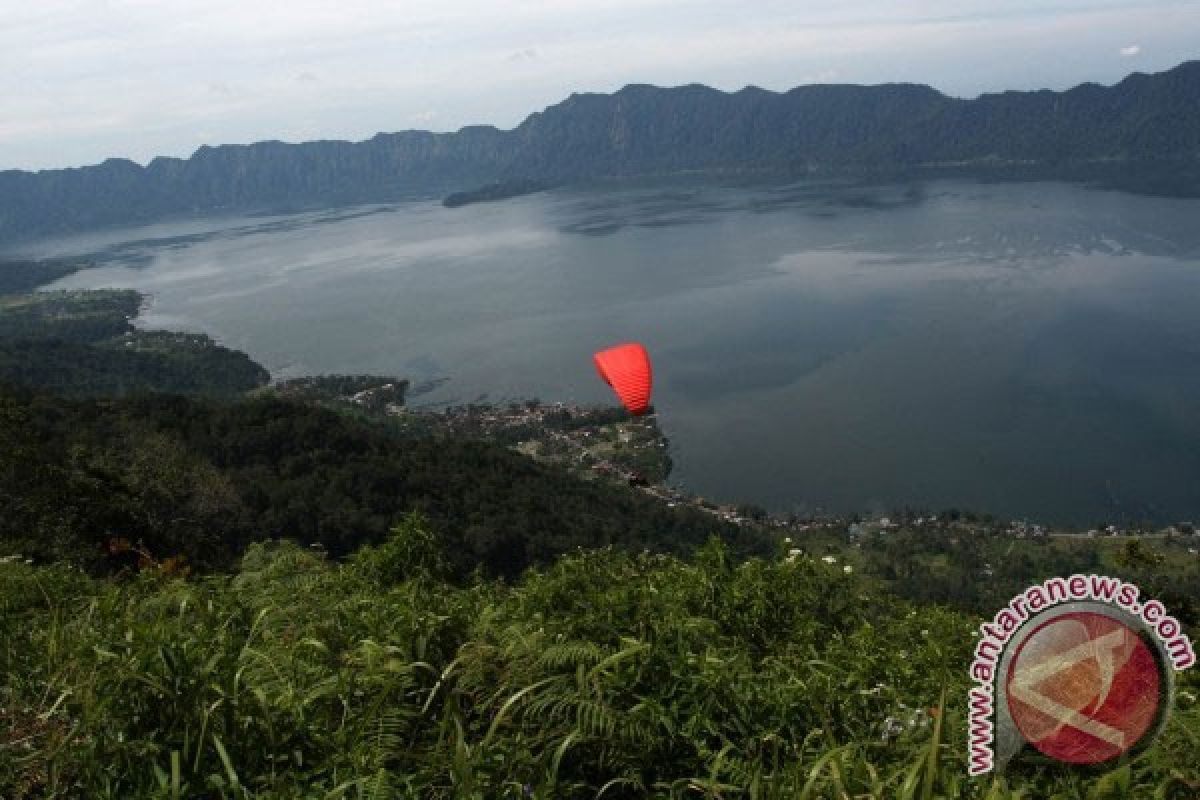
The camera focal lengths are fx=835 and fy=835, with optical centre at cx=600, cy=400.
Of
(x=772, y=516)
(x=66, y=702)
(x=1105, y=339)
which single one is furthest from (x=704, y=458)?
(x=66, y=702)

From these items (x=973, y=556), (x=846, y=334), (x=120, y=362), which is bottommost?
(x=973, y=556)

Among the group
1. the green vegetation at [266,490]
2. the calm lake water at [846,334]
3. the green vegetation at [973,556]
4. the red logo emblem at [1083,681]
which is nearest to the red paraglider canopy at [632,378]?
the green vegetation at [266,490]

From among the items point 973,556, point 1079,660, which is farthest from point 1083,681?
point 973,556

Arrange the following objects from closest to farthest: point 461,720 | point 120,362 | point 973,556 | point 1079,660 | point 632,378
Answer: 1. point 1079,660
2. point 461,720
3. point 632,378
4. point 973,556
5. point 120,362

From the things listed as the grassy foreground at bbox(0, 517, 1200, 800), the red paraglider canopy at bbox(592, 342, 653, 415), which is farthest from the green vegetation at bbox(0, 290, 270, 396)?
the grassy foreground at bbox(0, 517, 1200, 800)

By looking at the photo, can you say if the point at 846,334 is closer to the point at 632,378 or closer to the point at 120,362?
the point at 632,378

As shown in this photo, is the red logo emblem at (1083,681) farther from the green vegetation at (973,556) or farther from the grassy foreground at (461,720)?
the green vegetation at (973,556)
